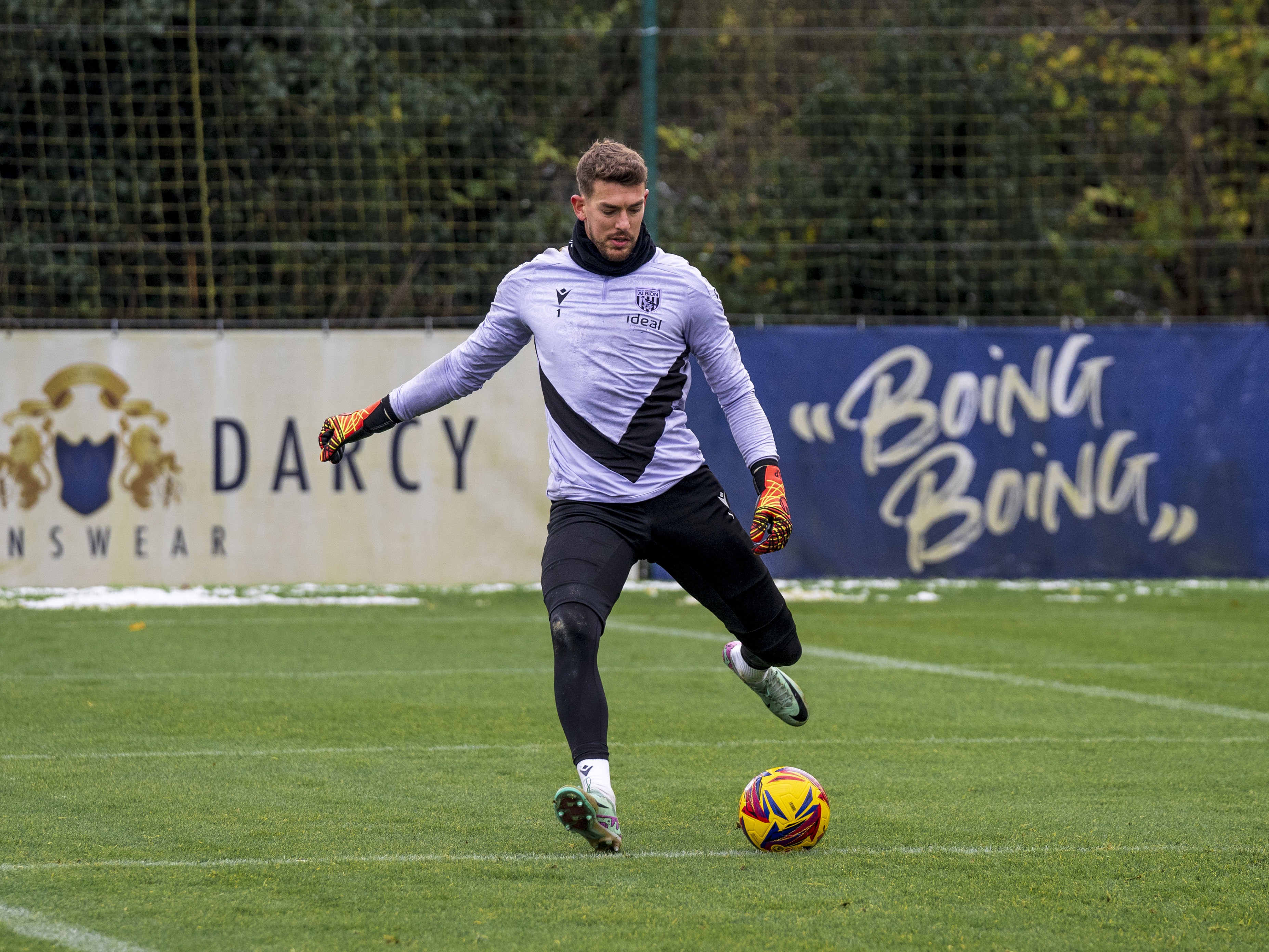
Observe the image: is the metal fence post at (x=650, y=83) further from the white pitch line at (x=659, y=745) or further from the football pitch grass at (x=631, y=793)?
the white pitch line at (x=659, y=745)

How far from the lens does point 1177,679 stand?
951 centimetres

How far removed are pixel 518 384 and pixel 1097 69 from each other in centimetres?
991

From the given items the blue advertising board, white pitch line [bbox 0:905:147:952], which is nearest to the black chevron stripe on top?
white pitch line [bbox 0:905:147:952]

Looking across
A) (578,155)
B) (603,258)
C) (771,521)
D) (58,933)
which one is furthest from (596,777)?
(578,155)

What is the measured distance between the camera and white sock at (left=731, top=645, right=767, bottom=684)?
20.2 ft

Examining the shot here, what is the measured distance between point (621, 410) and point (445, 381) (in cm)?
66

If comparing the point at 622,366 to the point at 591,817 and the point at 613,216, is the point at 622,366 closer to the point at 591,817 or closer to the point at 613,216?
the point at 613,216

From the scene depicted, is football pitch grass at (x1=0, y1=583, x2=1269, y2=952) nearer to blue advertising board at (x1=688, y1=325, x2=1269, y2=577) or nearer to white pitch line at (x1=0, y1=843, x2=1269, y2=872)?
white pitch line at (x1=0, y1=843, x2=1269, y2=872)

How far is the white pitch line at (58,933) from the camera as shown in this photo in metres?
4.07

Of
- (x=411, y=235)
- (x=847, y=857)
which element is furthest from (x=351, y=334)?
(x=847, y=857)

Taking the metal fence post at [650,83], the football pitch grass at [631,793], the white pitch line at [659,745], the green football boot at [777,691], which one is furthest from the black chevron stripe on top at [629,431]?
the metal fence post at [650,83]

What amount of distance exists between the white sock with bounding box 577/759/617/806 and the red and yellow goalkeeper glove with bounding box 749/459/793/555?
84cm

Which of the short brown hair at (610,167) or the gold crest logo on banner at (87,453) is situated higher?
the short brown hair at (610,167)

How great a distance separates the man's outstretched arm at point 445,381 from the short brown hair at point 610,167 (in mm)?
546
